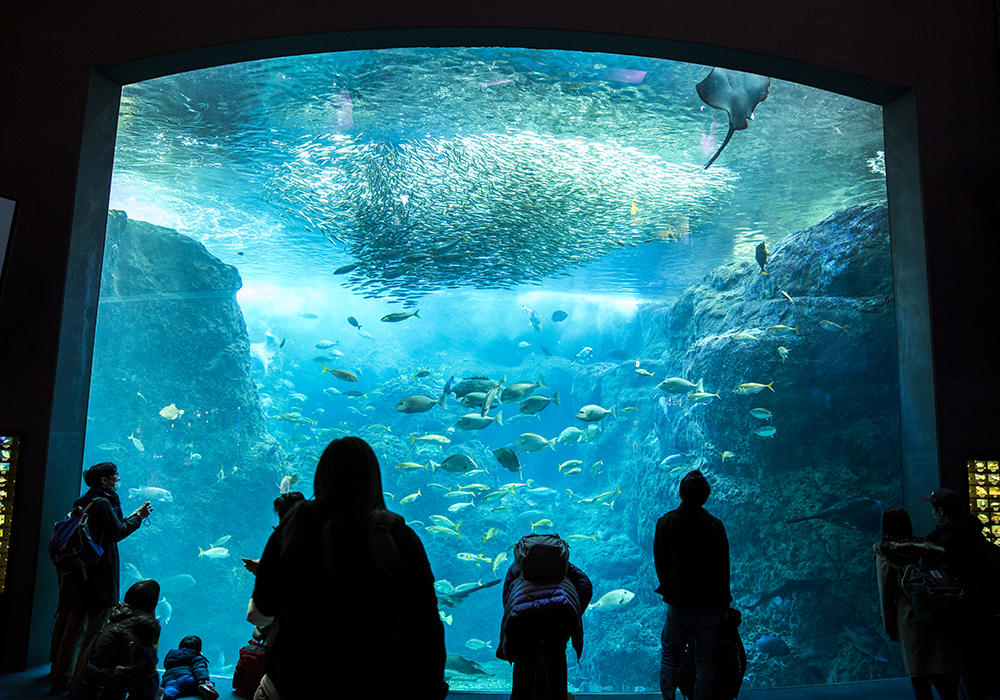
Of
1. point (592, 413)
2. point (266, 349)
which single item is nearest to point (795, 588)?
point (592, 413)

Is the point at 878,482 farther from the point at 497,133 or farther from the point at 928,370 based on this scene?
the point at 497,133

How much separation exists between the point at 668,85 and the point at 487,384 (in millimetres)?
6269

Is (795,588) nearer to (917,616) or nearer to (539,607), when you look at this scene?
(917,616)

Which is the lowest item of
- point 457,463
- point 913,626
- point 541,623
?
point 913,626

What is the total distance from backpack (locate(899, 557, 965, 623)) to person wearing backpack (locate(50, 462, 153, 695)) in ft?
16.2

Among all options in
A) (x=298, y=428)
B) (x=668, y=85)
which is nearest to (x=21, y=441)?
(x=668, y=85)

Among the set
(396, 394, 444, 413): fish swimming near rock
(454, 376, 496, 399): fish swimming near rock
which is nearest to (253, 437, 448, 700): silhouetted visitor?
(396, 394, 444, 413): fish swimming near rock

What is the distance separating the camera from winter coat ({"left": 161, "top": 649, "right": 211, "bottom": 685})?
12.7 ft

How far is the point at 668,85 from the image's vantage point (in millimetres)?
8898

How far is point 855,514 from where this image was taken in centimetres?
1110

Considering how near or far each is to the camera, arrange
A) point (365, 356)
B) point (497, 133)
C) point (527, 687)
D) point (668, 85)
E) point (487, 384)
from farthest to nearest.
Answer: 1. point (365, 356)
2. point (487, 384)
3. point (497, 133)
4. point (668, 85)
5. point (527, 687)

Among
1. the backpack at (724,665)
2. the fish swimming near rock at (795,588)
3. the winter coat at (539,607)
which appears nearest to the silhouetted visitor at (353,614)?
the winter coat at (539,607)

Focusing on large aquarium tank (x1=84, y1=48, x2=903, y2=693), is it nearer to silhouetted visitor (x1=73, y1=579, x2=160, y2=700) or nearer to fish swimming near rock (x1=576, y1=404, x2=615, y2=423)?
fish swimming near rock (x1=576, y1=404, x2=615, y2=423)

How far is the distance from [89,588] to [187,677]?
1.02 m
